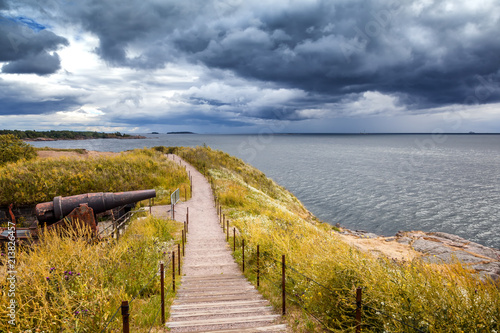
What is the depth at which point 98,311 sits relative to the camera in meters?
5.10

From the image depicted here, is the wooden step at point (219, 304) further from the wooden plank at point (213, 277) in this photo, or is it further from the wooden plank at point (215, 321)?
the wooden plank at point (213, 277)

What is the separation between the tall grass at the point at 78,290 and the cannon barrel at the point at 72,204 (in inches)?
71.9

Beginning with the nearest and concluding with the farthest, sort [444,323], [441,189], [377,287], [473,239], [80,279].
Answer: [444,323] → [377,287] → [80,279] → [473,239] → [441,189]

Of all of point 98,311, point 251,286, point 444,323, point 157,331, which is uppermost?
point 444,323

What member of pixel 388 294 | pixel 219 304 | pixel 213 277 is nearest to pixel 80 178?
pixel 213 277

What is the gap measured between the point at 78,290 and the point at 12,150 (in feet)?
119

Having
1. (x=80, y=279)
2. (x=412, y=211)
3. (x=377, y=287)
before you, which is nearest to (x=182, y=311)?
(x=80, y=279)

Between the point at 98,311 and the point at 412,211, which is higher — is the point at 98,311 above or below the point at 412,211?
above

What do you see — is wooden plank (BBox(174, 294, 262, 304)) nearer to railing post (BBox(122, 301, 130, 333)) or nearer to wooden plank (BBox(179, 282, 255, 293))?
wooden plank (BBox(179, 282, 255, 293))

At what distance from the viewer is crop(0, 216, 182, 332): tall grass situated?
4.70 metres

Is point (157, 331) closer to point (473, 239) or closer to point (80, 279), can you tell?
point (80, 279)

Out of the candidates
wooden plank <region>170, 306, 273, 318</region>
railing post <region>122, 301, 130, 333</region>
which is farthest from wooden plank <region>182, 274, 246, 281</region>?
railing post <region>122, 301, 130, 333</region>

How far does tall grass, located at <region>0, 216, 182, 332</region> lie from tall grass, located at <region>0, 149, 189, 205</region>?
14448 millimetres

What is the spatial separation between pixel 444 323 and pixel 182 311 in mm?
5036
